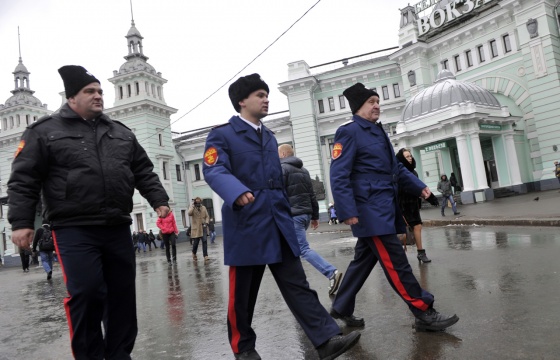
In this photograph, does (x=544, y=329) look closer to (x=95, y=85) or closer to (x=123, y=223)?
(x=123, y=223)

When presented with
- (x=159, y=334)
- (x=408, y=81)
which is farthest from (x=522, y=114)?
(x=159, y=334)

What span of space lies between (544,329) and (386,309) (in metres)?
1.46

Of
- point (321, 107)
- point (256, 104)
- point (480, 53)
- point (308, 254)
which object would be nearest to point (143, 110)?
point (321, 107)

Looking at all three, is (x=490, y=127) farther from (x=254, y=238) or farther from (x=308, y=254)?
(x=254, y=238)

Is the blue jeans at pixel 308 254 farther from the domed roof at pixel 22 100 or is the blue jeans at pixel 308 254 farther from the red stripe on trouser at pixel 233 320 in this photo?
the domed roof at pixel 22 100

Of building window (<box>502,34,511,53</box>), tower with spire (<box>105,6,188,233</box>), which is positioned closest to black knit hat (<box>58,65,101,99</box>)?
building window (<box>502,34,511,53</box>)

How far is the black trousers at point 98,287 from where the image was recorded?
2857 mm

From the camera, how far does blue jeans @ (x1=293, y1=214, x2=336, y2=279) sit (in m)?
5.59

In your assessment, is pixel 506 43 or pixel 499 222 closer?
pixel 499 222

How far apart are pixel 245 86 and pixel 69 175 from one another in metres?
1.39

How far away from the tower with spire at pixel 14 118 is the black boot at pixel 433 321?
46.4 m

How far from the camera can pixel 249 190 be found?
2980mm

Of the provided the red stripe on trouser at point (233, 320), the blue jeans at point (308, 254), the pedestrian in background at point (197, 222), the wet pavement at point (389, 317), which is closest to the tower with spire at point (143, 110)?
the pedestrian in background at point (197, 222)

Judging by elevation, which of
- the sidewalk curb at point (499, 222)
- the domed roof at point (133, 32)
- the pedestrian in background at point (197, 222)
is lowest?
the sidewalk curb at point (499, 222)
